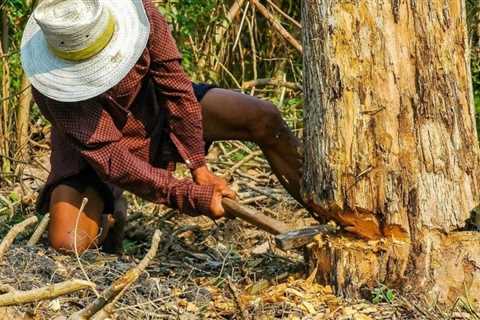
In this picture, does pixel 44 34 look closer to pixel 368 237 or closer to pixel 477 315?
pixel 368 237

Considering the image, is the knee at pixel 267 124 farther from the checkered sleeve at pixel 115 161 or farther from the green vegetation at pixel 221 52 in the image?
the green vegetation at pixel 221 52

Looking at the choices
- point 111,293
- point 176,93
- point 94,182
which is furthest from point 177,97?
point 111,293

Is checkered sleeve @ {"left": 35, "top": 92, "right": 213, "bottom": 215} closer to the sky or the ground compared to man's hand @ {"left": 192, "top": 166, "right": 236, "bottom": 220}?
closer to the sky

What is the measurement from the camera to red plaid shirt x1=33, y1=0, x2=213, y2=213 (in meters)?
4.08

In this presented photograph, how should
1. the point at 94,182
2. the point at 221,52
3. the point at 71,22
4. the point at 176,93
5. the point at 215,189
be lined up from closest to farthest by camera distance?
1. the point at 71,22
2. the point at 215,189
3. the point at 176,93
4. the point at 94,182
5. the point at 221,52

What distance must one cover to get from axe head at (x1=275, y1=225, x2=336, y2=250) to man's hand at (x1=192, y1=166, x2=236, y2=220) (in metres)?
0.34

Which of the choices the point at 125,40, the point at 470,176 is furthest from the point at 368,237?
the point at 125,40

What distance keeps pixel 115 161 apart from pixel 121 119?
32cm

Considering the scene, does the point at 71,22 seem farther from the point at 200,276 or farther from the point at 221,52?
the point at 221,52

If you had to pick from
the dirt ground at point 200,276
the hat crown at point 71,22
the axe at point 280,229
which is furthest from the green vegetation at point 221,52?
the axe at point 280,229

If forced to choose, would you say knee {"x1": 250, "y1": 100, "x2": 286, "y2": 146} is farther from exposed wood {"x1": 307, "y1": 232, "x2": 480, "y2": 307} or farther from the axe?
exposed wood {"x1": 307, "y1": 232, "x2": 480, "y2": 307}

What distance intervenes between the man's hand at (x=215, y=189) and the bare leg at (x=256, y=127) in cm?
29

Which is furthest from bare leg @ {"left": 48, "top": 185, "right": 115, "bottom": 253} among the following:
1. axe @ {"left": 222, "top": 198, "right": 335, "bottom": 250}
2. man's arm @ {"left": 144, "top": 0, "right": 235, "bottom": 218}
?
axe @ {"left": 222, "top": 198, "right": 335, "bottom": 250}

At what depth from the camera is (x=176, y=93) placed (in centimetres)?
430
